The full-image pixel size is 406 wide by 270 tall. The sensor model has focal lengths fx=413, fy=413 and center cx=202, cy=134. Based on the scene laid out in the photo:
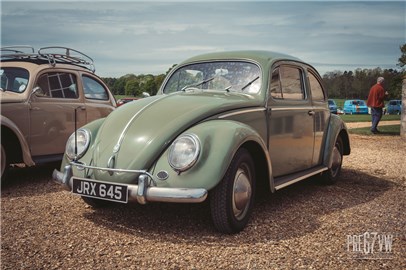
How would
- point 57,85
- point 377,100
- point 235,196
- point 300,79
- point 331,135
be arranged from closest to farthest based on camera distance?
point 235,196, point 300,79, point 331,135, point 57,85, point 377,100

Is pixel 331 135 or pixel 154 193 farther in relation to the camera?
pixel 331 135

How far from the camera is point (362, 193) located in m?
5.52

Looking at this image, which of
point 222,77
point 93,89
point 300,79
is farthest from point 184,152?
point 93,89

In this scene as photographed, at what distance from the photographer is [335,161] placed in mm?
6168

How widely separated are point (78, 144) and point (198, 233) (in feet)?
4.85

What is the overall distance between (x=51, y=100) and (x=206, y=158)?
3.82 m

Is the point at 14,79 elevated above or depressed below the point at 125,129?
above

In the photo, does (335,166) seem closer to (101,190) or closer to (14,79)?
(101,190)

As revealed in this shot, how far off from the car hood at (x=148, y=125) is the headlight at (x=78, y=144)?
131 millimetres

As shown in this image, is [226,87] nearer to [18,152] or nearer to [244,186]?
[244,186]

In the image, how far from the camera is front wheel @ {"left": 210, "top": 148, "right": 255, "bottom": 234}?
138 inches

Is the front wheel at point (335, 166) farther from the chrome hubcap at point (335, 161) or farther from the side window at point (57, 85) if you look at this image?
the side window at point (57, 85)

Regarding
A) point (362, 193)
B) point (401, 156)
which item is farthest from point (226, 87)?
point (401, 156)

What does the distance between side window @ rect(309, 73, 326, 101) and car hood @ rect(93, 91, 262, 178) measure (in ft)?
5.70
